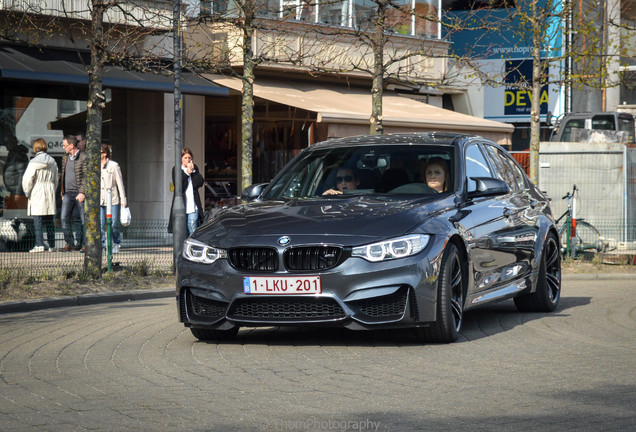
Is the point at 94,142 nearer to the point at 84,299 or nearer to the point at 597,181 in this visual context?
the point at 84,299

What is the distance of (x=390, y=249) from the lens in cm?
834

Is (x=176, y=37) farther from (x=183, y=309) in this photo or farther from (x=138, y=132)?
(x=183, y=309)

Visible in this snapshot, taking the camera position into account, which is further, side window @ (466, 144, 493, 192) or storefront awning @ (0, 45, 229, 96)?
storefront awning @ (0, 45, 229, 96)

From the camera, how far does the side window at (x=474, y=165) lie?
32.3 ft

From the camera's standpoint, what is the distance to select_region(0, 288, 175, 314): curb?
12826 millimetres

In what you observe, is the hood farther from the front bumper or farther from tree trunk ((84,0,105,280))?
tree trunk ((84,0,105,280))

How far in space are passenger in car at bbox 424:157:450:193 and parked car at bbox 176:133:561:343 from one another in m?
0.04

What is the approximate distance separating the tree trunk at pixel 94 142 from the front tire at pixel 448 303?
23.3 ft

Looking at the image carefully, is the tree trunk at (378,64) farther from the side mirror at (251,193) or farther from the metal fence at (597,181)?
the side mirror at (251,193)

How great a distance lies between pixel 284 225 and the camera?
28.3ft

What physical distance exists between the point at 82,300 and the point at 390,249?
6.37m

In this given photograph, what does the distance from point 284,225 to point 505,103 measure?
35.9m

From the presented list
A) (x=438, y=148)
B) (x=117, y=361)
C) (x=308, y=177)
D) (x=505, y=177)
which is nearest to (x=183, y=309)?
(x=117, y=361)

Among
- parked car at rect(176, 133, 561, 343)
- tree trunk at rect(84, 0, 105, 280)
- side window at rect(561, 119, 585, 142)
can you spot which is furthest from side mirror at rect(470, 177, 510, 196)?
side window at rect(561, 119, 585, 142)
